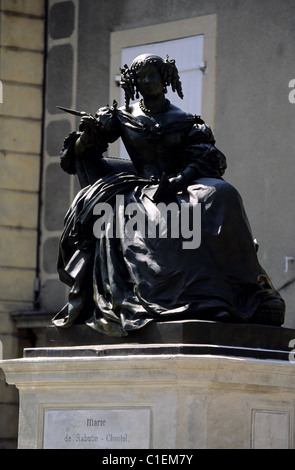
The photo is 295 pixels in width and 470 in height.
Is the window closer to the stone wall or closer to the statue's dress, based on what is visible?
the stone wall

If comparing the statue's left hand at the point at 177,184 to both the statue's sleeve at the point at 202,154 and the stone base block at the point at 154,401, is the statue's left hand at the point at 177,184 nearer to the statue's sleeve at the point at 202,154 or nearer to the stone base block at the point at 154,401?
the statue's sleeve at the point at 202,154

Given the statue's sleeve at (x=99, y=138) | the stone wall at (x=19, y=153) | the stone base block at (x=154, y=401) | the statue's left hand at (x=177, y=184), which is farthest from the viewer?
the stone wall at (x=19, y=153)

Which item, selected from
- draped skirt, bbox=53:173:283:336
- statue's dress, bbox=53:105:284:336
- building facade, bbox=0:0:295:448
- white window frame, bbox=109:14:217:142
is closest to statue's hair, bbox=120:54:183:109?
statue's dress, bbox=53:105:284:336

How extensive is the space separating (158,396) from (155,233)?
2.83 feet

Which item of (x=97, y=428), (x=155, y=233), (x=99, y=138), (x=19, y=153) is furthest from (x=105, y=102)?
(x=97, y=428)

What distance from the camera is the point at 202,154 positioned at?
7148mm

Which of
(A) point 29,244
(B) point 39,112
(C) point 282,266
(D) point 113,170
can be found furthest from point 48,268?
(D) point 113,170

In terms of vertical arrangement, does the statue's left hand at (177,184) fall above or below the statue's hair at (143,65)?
below

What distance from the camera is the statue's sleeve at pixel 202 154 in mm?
7113

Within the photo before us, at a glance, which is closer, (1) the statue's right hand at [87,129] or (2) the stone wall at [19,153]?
(1) the statue's right hand at [87,129]

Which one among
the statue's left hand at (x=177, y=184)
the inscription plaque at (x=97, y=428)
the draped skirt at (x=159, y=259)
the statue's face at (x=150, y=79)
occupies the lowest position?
the inscription plaque at (x=97, y=428)

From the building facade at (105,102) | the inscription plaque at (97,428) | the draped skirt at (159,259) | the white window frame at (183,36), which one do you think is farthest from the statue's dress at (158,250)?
the white window frame at (183,36)

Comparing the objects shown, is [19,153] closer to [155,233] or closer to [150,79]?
[150,79]

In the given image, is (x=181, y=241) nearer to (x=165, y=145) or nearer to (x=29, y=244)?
(x=165, y=145)
